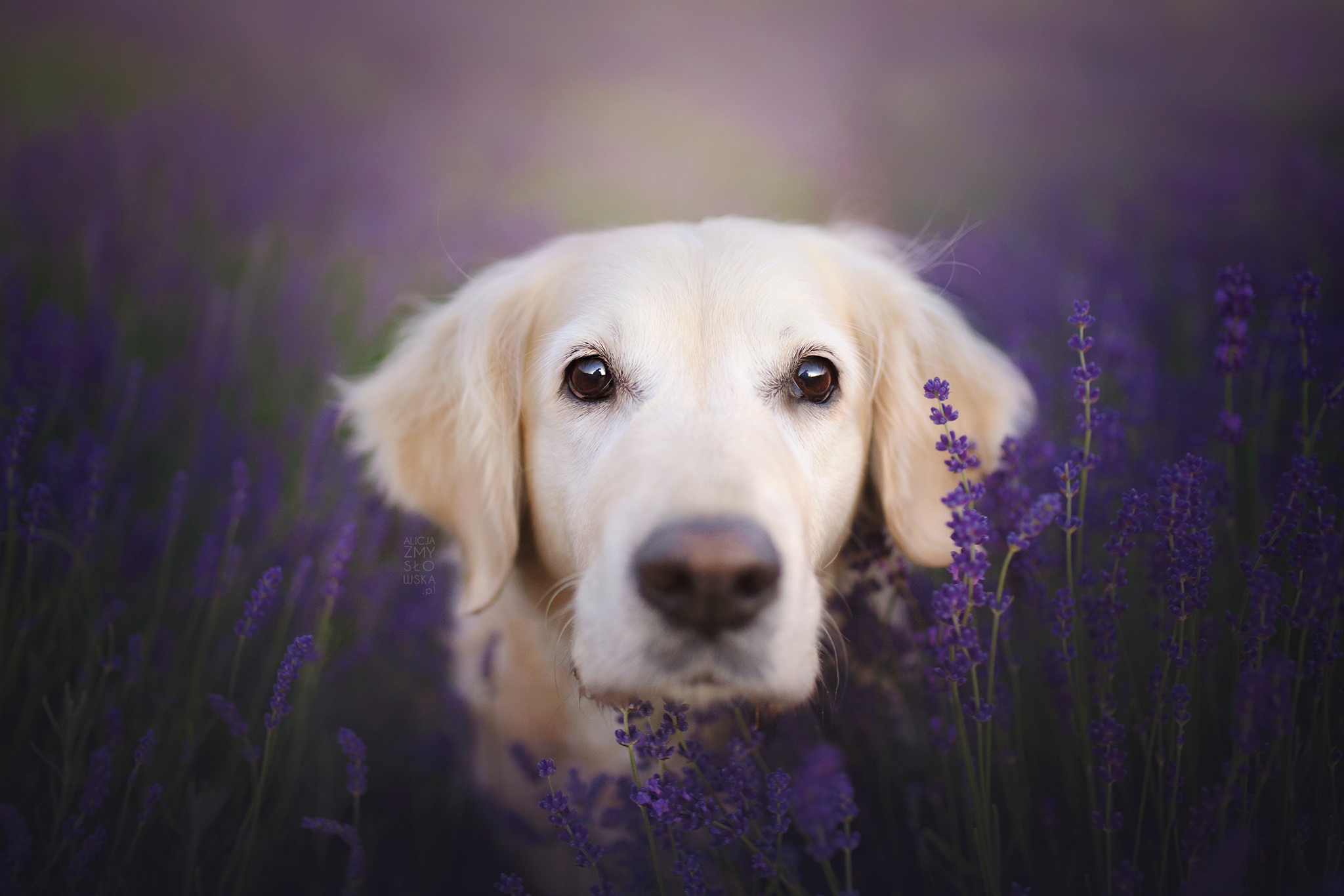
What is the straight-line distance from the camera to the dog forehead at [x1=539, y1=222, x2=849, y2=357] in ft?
5.71

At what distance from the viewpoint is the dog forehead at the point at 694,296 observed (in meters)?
1.74

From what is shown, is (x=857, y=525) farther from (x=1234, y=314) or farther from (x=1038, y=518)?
(x=1234, y=314)

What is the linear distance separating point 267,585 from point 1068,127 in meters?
3.55

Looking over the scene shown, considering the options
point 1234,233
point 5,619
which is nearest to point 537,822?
point 5,619

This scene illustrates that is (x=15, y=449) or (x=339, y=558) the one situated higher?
(x=15, y=449)

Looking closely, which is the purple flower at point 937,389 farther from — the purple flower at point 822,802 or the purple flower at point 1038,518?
the purple flower at point 822,802

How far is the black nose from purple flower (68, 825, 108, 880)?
3.60 feet

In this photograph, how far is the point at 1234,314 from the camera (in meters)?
1.51

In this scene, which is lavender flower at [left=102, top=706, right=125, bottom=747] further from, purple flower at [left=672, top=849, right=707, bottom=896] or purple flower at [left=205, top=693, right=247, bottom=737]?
purple flower at [left=672, top=849, right=707, bottom=896]

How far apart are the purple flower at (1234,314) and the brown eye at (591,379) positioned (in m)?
1.35

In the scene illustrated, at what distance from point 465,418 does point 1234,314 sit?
1.88m

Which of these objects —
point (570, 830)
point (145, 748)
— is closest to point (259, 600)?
point (145, 748)

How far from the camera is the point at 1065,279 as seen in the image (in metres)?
3.33

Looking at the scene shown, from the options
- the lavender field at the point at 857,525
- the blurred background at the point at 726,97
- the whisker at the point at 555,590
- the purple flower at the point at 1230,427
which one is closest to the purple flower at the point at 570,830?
the lavender field at the point at 857,525
